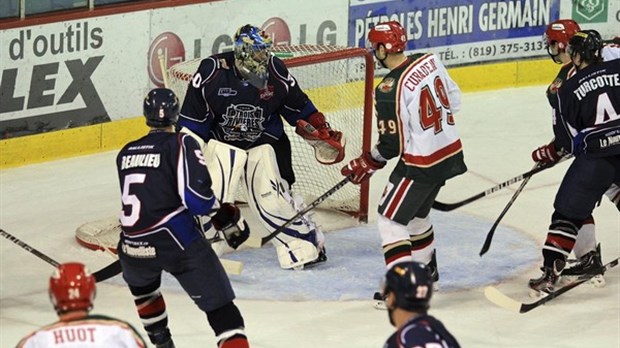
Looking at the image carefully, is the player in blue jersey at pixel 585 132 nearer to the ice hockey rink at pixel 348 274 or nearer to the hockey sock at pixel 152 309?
the ice hockey rink at pixel 348 274

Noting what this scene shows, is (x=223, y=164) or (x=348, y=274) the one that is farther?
(x=348, y=274)

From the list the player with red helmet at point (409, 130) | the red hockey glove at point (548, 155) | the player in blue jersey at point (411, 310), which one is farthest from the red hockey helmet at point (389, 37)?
the player in blue jersey at point (411, 310)

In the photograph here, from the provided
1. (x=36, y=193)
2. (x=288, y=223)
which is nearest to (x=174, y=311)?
(x=288, y=223)

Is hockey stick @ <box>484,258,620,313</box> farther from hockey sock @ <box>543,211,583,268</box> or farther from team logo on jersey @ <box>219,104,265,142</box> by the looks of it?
team logo on jersey @ <box>219,104,265,142</box>

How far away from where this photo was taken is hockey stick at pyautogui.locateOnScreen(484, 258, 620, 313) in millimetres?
5793

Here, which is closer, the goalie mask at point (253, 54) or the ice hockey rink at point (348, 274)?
the ice hockey rink at point (348, 274)

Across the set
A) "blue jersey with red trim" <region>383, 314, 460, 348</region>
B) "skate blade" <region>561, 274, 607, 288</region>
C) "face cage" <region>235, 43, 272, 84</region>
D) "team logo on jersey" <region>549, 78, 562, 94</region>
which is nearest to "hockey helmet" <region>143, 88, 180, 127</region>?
"face cage" <region>235, 43, 272, 84</region>

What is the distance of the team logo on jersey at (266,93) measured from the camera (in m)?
6.54

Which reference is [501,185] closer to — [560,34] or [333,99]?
[560,34]

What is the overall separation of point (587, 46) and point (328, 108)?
7.14ft

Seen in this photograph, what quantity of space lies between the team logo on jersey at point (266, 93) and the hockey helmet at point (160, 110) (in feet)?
4.59

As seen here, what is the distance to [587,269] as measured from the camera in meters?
6.57

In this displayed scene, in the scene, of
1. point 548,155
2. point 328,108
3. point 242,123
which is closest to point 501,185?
point 548,155

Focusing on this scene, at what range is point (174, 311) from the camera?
6242 mm
